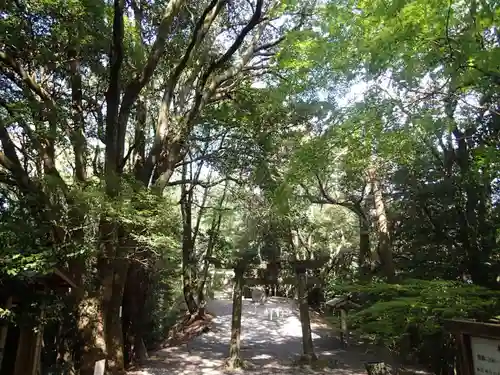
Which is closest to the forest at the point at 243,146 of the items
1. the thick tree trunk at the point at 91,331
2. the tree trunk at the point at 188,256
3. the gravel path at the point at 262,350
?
the thick tree trunk at the point at 91,331

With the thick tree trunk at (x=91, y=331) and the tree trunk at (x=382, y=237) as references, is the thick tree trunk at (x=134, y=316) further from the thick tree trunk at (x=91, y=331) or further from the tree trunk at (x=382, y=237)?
the tree trunk at (x=382, y=237)

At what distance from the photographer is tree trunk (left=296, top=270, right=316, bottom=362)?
1024 cm

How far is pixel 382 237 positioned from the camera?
9.78 metres

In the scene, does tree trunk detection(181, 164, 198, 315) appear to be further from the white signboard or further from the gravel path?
the white signboard

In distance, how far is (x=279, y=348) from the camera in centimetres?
1205

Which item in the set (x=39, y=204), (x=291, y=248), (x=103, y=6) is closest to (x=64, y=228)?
(x=39, y=204)

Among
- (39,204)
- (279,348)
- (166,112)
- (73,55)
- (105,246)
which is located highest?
(73,55)

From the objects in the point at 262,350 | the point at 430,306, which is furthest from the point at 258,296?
the point at 430,306

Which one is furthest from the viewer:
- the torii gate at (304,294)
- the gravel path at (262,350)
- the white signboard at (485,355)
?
the torii gate at (304,294)

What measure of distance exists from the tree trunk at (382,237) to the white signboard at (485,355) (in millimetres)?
5951

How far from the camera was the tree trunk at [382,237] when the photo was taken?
30.5 feet

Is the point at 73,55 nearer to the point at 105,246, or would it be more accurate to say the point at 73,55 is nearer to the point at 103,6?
the point at 103,6

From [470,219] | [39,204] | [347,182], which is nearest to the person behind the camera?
[39,204]

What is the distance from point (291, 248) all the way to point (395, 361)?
13.9 ft
